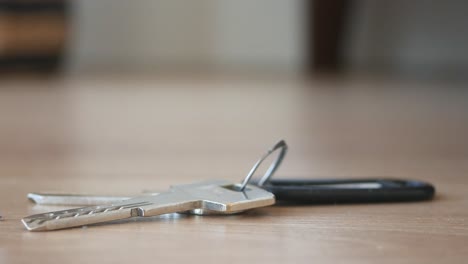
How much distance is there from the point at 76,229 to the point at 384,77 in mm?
2312

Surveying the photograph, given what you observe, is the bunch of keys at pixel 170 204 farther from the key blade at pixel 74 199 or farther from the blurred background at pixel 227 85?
the blurred background at pixel 227 85

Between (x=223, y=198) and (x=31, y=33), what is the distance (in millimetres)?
2200

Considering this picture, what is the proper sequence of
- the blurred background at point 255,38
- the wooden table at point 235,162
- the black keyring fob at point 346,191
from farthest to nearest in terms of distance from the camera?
the blurred background at point 255,38
the black keyring fob at point 346,191
the wooden table at point 235,162

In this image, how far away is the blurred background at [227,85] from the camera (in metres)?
0.83

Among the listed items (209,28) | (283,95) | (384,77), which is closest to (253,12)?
(209,28)

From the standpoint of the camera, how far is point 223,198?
1.36ft

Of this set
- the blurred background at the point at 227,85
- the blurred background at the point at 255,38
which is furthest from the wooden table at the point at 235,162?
the blurred background at the point at 255,38

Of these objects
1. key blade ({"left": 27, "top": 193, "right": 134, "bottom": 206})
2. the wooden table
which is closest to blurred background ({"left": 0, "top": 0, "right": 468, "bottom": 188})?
the wooden table

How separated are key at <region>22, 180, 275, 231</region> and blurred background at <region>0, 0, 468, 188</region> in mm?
169

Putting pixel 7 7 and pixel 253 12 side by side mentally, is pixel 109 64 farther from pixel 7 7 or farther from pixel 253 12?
pixel 7 7

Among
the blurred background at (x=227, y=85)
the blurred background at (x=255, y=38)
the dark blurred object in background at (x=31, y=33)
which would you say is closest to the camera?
the blurred background at (x=227, y=85)

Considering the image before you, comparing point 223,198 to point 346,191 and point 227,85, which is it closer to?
point 346,191

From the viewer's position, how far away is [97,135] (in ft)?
3.31

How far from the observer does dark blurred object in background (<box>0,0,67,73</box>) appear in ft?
7.97
